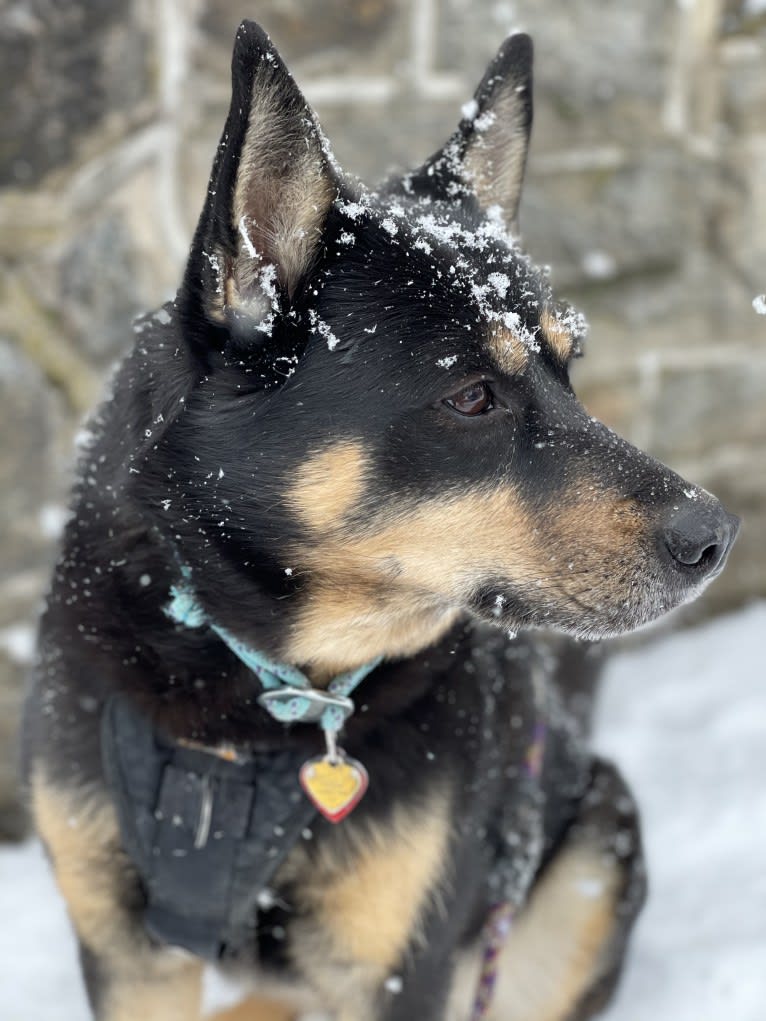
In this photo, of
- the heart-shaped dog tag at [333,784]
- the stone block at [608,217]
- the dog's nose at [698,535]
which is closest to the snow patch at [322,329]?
the dog's nose at [698,535]

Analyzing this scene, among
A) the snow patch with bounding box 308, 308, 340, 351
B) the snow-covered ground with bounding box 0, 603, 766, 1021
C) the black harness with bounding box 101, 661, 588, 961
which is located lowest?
the snow-covered ground with bounding box 0, 603, 766, 1021

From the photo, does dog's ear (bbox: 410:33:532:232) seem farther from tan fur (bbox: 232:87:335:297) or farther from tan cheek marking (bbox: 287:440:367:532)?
tan cheek marking (bbox: 287:440:367:532)

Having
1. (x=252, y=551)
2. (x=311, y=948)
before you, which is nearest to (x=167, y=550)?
(x=252, y=551)

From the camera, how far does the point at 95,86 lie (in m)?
2.90

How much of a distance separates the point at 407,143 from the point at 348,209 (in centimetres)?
165

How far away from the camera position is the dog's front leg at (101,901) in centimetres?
206

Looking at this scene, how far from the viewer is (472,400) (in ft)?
6.11

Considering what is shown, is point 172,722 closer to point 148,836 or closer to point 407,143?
point 148,836

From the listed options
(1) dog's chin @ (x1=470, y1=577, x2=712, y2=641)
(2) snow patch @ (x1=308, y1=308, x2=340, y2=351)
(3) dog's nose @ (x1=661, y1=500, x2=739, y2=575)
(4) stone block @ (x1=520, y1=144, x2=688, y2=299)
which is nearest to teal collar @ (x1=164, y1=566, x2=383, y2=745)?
(1) dog's chin @ (x1=470, y1=577, x2=712, y2=641)

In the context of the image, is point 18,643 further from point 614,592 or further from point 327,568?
point 614,592

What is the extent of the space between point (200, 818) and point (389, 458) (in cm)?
78

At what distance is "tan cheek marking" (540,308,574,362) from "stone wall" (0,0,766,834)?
1.56m

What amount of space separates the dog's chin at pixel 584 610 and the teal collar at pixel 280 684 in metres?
0.33

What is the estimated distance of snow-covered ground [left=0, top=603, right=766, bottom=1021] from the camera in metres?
2.75
